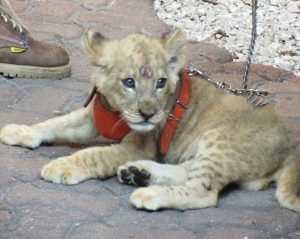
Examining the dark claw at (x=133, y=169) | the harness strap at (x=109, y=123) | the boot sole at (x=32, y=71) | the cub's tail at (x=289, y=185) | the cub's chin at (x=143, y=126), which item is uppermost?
the cub's chin at (x=143, y=126)

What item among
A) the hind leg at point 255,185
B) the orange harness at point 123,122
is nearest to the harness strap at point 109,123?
the orange harness at point 123,122

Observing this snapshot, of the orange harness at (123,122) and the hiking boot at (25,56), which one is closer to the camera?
the orange harness at (123,122)

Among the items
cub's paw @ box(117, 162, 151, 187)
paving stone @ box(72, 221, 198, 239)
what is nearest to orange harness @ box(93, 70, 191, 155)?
cub's paw @ box(117, 162, 151, 187)

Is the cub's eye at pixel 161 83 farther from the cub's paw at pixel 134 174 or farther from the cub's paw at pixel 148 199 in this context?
the cub's paw at pixel 148 199

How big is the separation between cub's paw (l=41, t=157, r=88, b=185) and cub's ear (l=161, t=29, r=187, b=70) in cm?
70

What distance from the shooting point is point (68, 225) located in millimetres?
3344

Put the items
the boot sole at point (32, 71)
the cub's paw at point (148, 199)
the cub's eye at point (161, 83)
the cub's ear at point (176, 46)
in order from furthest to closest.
Result: the boot sole at point (32, 71)
the cub's ear at point (176, 46)
the cub's eye at point (161, 83)
the cub's paw at point (148, 199)

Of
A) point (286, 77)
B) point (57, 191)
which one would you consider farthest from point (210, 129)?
point (286, 77)

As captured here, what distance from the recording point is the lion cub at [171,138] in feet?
12.1

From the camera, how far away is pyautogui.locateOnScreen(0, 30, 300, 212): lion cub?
3.68 meters

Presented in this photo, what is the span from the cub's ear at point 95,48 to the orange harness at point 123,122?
183 millimetres

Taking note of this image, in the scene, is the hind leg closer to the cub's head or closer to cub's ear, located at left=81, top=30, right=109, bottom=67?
the cub's head

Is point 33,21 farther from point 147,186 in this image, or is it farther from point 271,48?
point 147,186

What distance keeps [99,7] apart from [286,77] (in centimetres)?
178
